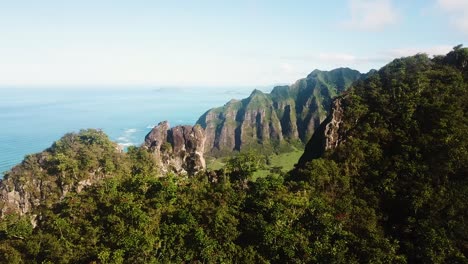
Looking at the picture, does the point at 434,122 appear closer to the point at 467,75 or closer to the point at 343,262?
the point at 467,75

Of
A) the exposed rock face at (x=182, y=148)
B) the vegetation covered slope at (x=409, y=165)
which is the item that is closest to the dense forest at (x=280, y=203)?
the vegetation covered slope at (x=409, y=165)

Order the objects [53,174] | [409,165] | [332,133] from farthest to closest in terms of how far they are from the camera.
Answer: [332,133], [53,174], [409,165]

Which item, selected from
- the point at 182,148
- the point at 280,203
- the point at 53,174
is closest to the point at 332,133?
the point at 280,203

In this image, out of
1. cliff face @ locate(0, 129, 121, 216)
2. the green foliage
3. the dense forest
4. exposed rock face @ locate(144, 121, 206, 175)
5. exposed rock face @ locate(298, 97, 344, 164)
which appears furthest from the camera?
exposed rock face @ locate(144, 121, 206, 175)

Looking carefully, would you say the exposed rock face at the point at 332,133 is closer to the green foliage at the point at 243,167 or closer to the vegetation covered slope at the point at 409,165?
the vegetation covered slope at the point at 409,165

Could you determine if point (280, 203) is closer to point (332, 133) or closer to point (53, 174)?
point (332, 133)

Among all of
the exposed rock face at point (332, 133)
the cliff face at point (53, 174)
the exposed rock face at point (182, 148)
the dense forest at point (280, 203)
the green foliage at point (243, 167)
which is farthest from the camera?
the exposed rock face at point (182, 148)

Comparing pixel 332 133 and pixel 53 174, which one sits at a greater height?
pixel 332 133

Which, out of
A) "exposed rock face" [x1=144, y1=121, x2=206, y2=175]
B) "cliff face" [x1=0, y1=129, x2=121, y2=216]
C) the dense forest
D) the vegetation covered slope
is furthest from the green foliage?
"cliff face" [x1=0, y1=129, x2=121, y2=216]

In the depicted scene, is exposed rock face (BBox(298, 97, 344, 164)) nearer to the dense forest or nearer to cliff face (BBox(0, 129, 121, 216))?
the dense forest
